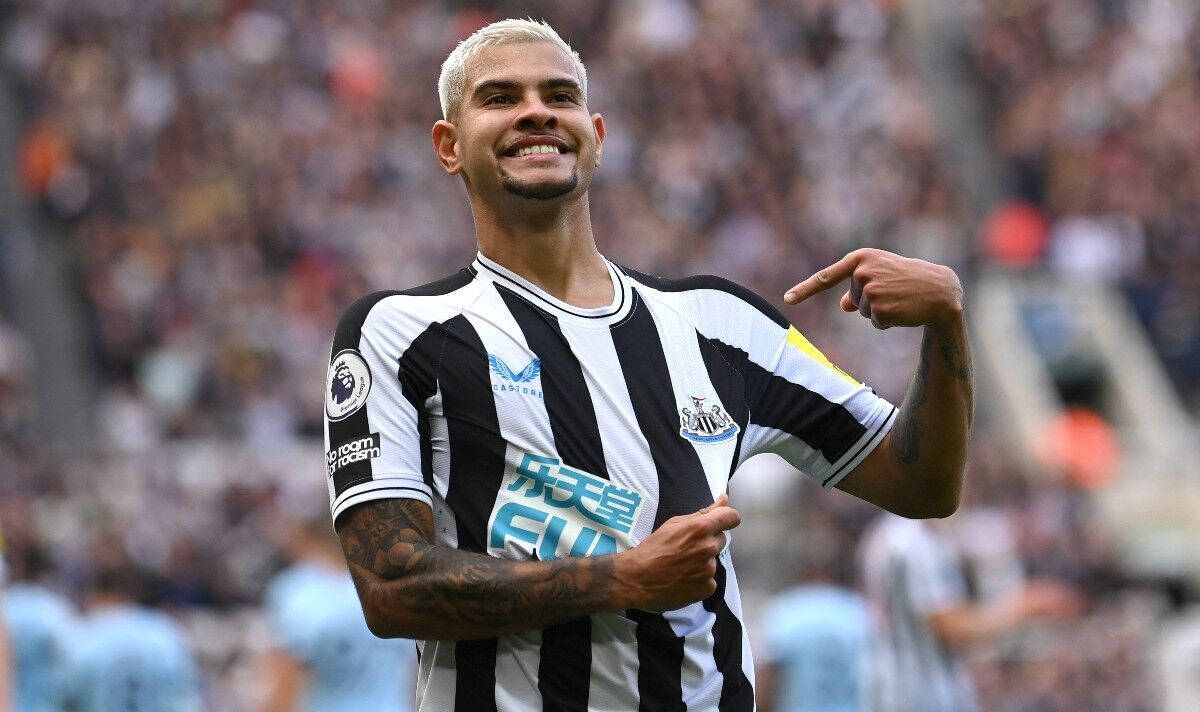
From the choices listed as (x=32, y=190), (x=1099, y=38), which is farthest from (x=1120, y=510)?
(x=32, y=190)

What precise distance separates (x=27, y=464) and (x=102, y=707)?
588 centimetres

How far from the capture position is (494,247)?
408 cm

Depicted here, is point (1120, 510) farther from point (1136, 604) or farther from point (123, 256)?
point (123, 256)

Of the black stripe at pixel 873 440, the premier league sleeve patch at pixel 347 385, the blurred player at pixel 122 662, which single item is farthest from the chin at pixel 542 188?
the blurred player at pixel 122 662

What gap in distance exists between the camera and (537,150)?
3967 mm

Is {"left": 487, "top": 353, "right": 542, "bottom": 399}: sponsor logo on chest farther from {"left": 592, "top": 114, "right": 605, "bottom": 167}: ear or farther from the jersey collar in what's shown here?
{"left": 592, "top": 114, "right": 605, "bottom": 167}: ear

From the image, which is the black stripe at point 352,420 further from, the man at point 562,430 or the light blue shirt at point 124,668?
the light blue shirt at point 124,668

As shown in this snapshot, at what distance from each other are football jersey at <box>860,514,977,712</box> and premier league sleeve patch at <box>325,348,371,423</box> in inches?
224

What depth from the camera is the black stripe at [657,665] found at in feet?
12.2

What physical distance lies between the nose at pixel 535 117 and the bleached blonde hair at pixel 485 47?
5.5 inches

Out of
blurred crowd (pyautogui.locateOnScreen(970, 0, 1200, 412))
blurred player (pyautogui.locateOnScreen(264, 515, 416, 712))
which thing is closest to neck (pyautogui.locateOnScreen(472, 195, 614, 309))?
blurred player (pyautogui.locateOnScreen(264, 515, 416, 712))

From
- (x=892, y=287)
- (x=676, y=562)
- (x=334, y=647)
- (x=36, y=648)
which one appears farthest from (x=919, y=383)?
(x=36, y=648)

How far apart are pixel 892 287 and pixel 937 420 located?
1.26ft

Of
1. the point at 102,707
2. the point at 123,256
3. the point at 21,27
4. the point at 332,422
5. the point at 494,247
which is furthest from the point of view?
the point at 21,27
